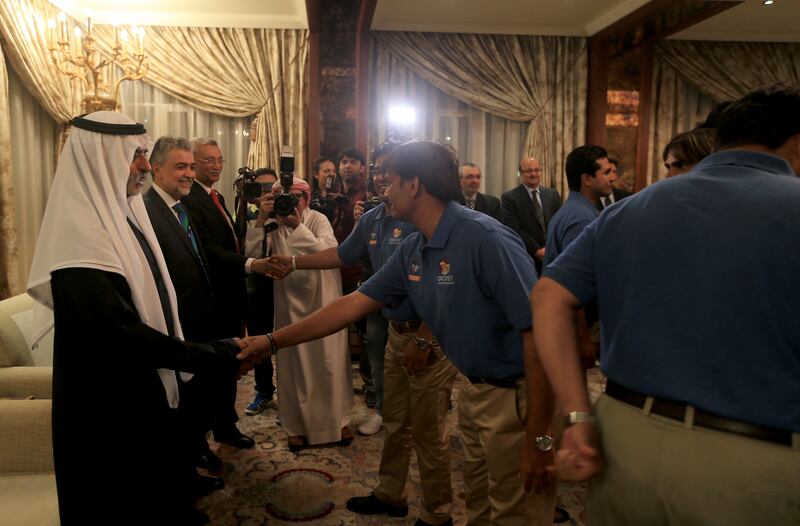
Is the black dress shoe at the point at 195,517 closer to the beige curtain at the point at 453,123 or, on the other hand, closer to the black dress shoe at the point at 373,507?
the black dress shoe at the point at 373,507

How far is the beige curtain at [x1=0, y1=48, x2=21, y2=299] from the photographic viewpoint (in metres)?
4.14

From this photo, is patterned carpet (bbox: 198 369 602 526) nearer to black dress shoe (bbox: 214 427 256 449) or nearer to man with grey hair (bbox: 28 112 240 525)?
black dress shoe (bbox: 214 427 256 449)

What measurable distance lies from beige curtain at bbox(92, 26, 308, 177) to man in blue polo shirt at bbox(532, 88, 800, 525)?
4.98 metres

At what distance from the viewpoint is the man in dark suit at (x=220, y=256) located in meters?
2.98

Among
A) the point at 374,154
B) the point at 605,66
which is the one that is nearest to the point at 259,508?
the point at 374,154

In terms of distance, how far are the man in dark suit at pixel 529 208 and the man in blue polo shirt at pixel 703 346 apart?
375cm

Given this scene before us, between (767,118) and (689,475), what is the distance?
23.8 inches

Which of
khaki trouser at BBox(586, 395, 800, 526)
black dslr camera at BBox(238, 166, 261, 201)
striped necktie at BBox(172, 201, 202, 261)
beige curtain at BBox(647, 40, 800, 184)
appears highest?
beige curtain at BBox(647, 40, 800, 184)

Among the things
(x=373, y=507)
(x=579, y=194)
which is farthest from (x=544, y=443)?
(x=579, y=194)

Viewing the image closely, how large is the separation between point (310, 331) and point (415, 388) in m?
0.46

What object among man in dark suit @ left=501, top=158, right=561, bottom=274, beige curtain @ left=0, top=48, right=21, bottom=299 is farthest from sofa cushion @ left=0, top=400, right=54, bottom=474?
man in dark suit @ left=501, top=158, right=561, bottom=274

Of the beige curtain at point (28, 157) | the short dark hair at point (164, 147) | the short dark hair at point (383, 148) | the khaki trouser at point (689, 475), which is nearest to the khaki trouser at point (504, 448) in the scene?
the khaki trouser at point (689, 475)

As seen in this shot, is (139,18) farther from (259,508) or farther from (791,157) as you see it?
(791,157)

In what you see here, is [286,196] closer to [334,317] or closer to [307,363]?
[307,363]
